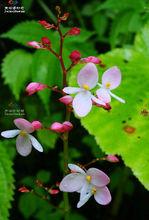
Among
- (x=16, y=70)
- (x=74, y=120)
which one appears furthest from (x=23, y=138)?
(x=74, y=120)

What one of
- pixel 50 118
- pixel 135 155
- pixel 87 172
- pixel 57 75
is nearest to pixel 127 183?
pixel 50 118

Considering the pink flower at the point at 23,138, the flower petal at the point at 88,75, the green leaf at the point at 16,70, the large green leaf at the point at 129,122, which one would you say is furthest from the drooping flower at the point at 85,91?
the green leaf at the point at 16,70

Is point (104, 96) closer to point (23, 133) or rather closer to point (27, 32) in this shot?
point (23, 133)

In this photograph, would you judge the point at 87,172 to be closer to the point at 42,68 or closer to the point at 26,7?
the point at 42,68

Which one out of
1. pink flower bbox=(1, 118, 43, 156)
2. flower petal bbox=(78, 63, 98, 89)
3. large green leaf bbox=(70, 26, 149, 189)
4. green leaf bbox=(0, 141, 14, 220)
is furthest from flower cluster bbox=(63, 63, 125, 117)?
green leaf bbox=(0, 141, 14, 220)

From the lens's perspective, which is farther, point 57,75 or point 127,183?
point 127,183

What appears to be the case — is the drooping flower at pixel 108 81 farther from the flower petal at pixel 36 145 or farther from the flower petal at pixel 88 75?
the flower petal at pixel 36 145
